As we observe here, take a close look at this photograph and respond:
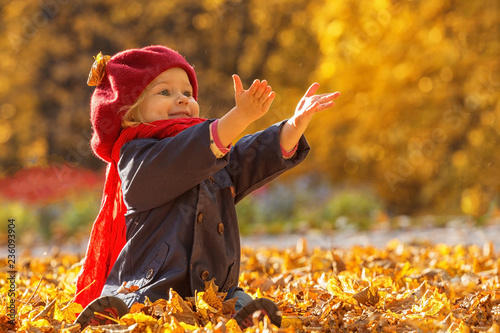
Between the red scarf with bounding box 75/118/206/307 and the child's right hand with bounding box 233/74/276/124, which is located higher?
the child's right hand with bounding box 233/74/276/124

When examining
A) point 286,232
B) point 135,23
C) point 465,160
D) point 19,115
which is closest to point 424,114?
point 465,160

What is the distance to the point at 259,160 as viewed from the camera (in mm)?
2201

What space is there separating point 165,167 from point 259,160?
402 millimetres

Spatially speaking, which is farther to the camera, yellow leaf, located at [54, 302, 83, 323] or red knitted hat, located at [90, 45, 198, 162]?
red knitted hat, located at [90, 45, 198, 162]

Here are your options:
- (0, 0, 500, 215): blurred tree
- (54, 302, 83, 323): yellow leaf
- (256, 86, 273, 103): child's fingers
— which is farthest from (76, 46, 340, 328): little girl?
(0, 0, 500, 215): blurred tree

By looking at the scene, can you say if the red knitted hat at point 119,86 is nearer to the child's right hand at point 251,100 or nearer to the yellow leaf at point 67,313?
the child's right hand at point 251,100

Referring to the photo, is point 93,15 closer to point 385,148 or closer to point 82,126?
point 82,126

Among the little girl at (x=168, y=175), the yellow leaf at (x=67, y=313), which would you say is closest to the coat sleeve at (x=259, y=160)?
the little girl at (x=168, y=175)

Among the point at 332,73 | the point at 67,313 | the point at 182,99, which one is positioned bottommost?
the point at 67,313

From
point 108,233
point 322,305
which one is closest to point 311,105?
point 322,305

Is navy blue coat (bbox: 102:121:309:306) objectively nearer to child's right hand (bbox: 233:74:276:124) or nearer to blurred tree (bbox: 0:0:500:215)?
child's right hand (bbox: 233:74:276:124)

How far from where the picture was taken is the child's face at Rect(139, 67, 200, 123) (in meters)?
2.16

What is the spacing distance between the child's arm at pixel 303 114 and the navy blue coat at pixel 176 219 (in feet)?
0.12

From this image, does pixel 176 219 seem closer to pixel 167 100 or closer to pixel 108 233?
pixel 108 233
